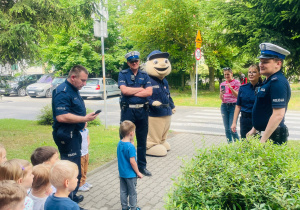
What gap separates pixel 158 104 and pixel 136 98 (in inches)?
50.4

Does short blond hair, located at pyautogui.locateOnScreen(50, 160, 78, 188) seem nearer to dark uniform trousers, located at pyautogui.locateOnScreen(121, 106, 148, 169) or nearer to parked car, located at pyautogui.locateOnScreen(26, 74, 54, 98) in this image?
dark uniform trousers, located at pyautogui.locateOnScreen(121, 106, 148, 169)

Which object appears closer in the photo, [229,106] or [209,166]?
[209,166]

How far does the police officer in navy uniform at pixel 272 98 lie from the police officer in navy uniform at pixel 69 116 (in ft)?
7.36

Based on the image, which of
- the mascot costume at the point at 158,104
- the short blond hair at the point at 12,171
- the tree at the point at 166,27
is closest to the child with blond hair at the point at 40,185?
the short blond hair at the point at 12,171

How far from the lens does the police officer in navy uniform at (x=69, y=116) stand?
3.67 metres

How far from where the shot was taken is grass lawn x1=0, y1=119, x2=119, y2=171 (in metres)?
6.32

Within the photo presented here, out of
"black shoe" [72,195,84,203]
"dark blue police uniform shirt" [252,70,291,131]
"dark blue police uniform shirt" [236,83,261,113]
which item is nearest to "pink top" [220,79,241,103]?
"dark blue police uniform shirt" [236,83,261,113]

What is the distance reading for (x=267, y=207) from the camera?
1.88m

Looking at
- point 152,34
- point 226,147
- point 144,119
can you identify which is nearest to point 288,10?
point 144,119

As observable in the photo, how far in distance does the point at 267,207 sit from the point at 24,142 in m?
7.20

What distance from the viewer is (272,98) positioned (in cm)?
344

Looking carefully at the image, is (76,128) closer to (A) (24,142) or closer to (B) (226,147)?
(B) (226,147)

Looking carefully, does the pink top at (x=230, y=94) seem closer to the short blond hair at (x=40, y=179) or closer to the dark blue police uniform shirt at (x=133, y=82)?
the dark blue police uniform shirt at (x=133, y=82)

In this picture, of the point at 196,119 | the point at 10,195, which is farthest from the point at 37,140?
the point at 196,119
